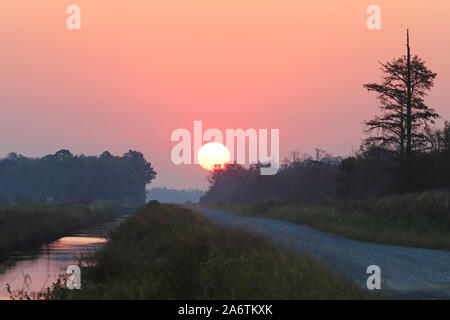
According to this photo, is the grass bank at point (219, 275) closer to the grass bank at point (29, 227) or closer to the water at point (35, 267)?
the water at point (35, 267)

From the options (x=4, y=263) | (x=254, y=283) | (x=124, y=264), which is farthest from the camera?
(x=4, y=263)

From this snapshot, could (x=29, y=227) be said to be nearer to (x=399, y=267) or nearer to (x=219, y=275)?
(x=399, y=267)

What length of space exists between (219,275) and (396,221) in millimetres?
18943

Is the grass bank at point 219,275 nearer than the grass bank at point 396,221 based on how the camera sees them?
Yes

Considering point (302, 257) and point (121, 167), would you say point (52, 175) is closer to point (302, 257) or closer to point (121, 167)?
point (121, 167)

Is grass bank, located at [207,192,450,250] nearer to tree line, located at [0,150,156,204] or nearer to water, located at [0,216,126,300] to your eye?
water, located at [0,216,126,300]

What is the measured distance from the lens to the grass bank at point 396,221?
24422 mm

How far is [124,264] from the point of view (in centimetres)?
1756

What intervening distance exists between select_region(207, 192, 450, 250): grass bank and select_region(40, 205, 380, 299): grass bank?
30.1ft

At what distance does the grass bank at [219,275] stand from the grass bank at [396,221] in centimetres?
916

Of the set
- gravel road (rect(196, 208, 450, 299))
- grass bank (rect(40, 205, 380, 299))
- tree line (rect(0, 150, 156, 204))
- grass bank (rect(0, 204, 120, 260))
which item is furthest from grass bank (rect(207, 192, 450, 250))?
tree line (rect(0, 150, 156, 204))

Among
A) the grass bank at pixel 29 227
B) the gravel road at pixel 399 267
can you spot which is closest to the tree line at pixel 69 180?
the grass bank at pixel 29 227
